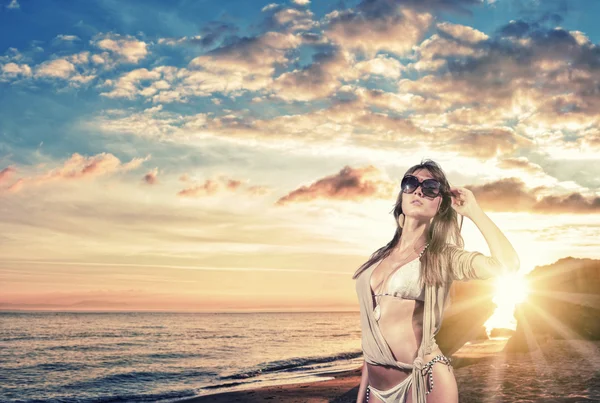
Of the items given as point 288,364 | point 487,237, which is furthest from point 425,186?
point 288,364

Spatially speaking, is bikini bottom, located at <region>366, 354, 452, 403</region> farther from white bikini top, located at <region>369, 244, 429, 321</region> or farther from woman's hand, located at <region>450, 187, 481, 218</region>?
woman's hand, located at <region>450, 187, 481, 218</region>

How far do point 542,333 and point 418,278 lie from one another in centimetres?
2518

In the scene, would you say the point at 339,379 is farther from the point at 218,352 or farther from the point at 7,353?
the point at 7,353

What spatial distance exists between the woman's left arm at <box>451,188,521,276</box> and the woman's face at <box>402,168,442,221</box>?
130mm

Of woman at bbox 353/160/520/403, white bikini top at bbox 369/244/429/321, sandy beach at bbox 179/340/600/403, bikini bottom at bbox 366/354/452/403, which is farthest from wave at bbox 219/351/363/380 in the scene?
white bikini top at bbox 369/244/429/321

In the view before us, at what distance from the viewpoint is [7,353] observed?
51094 millimetres

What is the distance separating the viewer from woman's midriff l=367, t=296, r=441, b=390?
3379 millimetres

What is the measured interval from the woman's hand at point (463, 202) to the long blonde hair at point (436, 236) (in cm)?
5

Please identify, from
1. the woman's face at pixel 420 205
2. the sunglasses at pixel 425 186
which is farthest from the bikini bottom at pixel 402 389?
the sunglasses at pixel 425 186

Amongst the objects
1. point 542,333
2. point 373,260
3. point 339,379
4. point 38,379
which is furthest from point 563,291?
point 38,379

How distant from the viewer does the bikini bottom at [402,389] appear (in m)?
3.33

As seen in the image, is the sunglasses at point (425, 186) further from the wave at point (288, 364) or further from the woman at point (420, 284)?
the wave at point (288, 364)

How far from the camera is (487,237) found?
10.9 feet

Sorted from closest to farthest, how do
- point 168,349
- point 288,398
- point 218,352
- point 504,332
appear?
point 288,398 → point 504,332 → point 218,352 → point 168,349
